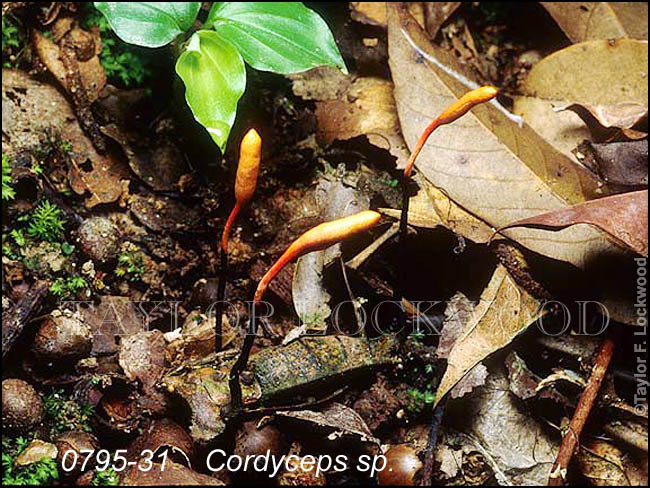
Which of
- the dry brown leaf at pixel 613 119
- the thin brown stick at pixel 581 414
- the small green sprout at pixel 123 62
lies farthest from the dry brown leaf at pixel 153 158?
the thin brown stick at pixel 581 414

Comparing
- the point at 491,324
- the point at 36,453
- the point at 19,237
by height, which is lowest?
the point at 36,453

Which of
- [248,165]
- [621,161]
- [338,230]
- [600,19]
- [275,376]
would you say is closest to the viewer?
[338,230]

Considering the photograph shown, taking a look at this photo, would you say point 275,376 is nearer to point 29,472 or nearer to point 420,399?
point 420,399

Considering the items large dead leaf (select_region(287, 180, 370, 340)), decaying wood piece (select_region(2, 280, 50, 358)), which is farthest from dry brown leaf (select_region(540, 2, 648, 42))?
decaying wood piece (select_region(2, 280, 50, 358))

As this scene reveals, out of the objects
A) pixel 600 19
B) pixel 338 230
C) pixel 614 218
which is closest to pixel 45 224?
pixel 338 230

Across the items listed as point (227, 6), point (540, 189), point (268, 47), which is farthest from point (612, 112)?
point (227, 6)

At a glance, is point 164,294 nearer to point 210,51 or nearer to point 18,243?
point 18,243

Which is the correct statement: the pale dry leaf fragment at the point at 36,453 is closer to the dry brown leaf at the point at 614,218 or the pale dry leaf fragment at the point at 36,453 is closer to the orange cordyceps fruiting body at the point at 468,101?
the orange cordyceps fruiting body at the point at 468,101
